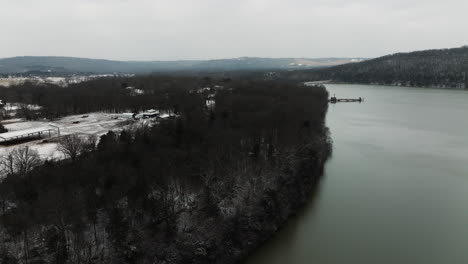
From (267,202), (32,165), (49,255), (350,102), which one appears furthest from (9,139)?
(350,102)

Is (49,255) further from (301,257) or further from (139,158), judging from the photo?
(301,257)

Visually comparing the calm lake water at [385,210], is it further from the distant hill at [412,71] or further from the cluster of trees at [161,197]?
the distant hill at [412,71]

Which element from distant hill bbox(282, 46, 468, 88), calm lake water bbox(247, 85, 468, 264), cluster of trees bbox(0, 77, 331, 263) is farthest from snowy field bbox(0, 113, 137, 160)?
distant hill bbox(282, 46, 468, 88)

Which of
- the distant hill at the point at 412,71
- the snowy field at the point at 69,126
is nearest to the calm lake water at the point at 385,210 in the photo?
the snowy field at the point at 69,126

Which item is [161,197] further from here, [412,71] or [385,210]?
[412,71]

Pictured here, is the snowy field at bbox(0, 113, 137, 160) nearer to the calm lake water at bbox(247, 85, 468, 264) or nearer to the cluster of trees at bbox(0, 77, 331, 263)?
the cluster of trees at bbox(0, 77, 331, 263)

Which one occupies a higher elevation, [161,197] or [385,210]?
[161,197]

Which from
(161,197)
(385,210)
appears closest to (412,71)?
(385,210)
